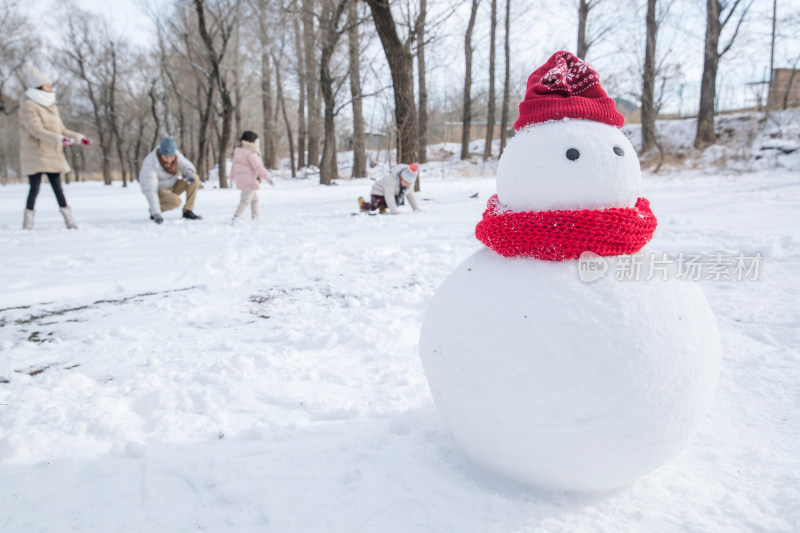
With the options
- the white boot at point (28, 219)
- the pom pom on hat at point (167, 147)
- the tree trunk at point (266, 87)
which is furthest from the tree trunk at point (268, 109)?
the white boot at point (28, 219)

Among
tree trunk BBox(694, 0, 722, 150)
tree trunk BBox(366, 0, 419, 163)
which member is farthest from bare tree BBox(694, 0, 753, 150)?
tree trunk BBox(366, 0, 419, 163)

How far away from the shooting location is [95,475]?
163 centimetres

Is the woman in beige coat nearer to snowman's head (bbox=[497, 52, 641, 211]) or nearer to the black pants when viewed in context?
the black pants

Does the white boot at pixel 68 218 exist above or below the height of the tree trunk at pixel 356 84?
below

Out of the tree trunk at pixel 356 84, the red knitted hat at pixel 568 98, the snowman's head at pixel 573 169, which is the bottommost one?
the snowman's head at pixel 573 169

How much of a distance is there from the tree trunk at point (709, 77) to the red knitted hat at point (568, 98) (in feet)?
54.4

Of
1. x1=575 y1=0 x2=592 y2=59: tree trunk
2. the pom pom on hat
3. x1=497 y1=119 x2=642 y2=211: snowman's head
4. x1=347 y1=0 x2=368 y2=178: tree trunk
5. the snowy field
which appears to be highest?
x1=575 y1=0 x2=592 y2=59: tree trunk

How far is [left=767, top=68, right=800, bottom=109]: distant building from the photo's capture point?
56.3 feet

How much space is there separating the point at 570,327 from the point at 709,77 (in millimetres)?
17686

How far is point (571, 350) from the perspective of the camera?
1.26 metres

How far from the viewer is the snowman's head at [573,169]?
139cm

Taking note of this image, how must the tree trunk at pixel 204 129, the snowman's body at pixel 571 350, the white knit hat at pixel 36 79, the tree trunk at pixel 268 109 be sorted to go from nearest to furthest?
the snowman's body at pixel 571 350 < the white knit hat at pixel 36 79 < the tree trunk at pixel 204 129 < the tree trunk at pixel 268 109

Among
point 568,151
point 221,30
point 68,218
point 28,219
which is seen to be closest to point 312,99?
point 221,30

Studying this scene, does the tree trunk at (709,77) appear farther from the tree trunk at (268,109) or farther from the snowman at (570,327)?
the snowman at (570,327)
